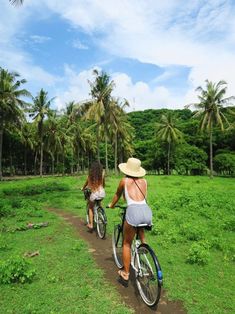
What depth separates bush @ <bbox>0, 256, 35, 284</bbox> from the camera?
5.73m

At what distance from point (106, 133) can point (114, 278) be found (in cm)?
3817

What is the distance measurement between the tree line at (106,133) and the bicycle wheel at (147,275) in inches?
1256

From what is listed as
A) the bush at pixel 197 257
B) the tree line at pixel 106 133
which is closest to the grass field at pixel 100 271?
the bush at pixel 197 257

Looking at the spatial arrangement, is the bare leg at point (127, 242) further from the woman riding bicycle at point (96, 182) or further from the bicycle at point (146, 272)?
the woman riding bicycle at point (96, 182)

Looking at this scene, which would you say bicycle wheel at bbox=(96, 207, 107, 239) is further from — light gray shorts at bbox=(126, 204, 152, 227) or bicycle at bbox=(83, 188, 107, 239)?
light gray shorts at bbox=(126, 204, 152, 227)

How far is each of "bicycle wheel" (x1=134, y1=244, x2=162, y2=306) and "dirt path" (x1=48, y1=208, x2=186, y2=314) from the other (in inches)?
5.8

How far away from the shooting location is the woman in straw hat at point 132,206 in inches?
209

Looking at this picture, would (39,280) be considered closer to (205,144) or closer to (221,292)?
(221,292)

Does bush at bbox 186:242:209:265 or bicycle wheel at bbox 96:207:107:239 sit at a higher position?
bicycle wheel at bbox 96:207:107:239

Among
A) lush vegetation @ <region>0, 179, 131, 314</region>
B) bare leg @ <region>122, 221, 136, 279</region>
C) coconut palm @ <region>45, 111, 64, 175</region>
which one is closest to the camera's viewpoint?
lush vegetation @ <region>0, 179, 131, 314</region>

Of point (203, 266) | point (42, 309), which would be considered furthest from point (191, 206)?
point (42, 309)

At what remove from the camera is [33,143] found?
64.1 meters

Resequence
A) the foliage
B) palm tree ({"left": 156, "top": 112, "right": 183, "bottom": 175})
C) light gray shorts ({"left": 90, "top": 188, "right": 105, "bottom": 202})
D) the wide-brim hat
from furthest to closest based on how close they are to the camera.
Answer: palm tree ({"left": 156, "top": 112, "right": 183, "bottom": 175}), the foliage, light gray shorts ({"left": 90, "top": 188, "right": 105, "bottom": 202}), the wide-brim hat

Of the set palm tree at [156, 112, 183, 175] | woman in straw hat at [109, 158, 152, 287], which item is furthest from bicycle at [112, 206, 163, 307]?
palm tree at [156, 112, 183, 175]
